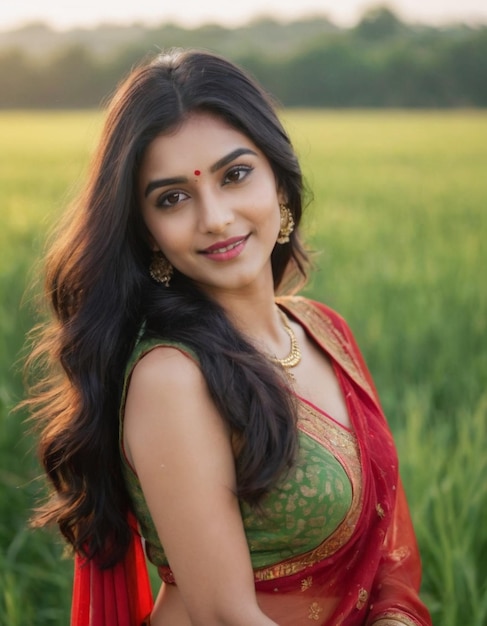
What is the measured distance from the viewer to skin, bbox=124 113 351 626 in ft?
3.92

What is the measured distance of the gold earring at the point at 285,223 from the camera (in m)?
1.57

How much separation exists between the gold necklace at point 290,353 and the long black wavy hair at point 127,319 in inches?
7.2

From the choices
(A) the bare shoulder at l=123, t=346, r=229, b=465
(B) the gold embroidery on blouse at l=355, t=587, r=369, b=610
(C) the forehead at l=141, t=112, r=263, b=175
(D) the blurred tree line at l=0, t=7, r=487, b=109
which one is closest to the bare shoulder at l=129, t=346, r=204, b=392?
(A) the bare shoulder at l=123, t=346, r=229, b=465

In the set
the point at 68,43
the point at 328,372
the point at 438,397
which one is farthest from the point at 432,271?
the point at 68,43

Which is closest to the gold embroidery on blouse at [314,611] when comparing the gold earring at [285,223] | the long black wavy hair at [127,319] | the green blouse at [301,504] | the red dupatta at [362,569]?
the red dupatta at [362,569]

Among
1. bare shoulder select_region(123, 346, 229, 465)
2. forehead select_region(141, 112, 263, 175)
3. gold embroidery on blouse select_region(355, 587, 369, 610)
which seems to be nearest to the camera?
bare shoulder select_region(123, 346, 229, 465)

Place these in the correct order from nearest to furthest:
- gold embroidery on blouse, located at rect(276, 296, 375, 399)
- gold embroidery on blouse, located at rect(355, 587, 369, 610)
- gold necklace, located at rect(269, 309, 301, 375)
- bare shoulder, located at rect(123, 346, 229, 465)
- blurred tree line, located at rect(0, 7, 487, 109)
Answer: bare shoulder, located at rect(123, 346, 229, 465), gold embroidery on blouse, located at rect(355, 587, 369, 610), gold necklace, located at rect(269, 309, 301, 375), gold embroidery on blouse, located at rect(276, 296, 375, 399), blurred tree line, located at rect(0, 7, 487, 109)

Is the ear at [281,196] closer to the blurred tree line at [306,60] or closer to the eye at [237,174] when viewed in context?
the eye at [237,174]

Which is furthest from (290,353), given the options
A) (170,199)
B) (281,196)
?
(170,199)

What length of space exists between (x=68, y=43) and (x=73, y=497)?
8.72 metres

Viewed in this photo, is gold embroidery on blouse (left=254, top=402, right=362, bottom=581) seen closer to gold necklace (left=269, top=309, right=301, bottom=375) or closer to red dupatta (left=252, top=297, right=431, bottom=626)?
red dupatta (left=252, top=297, right=431, bottom=626)

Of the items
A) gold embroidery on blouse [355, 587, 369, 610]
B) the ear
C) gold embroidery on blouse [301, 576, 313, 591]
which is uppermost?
the ear

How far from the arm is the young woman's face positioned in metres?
0.19

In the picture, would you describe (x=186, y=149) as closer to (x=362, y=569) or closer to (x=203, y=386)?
(x=203, y=386)
